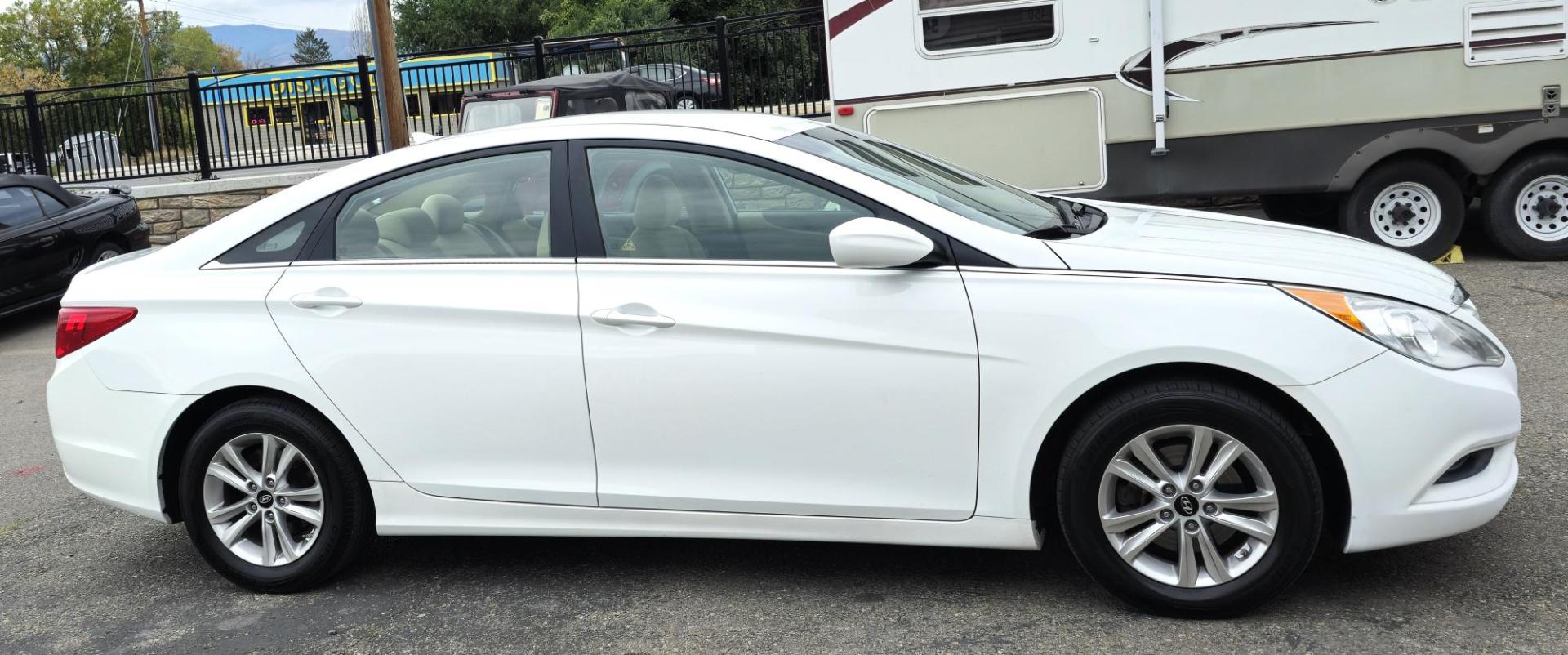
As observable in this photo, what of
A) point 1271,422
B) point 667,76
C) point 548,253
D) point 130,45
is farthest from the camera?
point 130,45

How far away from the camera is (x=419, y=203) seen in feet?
13.3

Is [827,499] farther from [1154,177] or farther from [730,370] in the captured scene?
[1154,177]

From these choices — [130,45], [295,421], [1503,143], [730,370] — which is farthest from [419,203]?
[130,45]

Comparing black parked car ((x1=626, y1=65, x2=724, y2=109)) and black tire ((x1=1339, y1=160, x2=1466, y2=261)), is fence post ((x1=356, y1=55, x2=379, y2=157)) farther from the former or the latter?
black tire ((x1=1339, y1=160, x2=1466, y2=261))

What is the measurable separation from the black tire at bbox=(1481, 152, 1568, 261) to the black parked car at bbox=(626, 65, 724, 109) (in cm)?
842

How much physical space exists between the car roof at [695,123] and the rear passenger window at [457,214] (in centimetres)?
16

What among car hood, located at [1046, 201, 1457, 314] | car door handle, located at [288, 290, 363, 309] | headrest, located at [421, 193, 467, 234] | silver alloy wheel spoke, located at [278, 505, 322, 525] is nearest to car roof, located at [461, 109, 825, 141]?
headrest, located at [421, 193, 467, 234]

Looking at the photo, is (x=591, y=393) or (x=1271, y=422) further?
(x=591, y=393)

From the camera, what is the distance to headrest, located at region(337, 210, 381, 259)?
4059 mm

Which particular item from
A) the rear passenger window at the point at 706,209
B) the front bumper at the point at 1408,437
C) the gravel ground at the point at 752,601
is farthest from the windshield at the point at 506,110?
the front bumper at the point at 1408,437

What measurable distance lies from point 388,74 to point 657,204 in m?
10.2

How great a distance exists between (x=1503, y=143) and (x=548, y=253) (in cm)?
745

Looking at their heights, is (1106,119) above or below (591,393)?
above

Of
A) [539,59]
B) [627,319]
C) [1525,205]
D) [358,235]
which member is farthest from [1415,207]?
[539,59]
